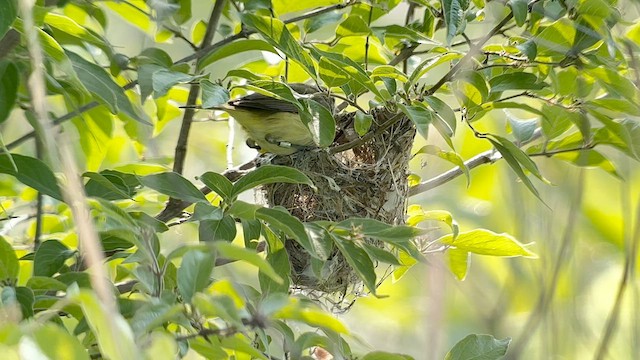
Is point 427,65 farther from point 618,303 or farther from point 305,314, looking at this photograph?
point 305,314

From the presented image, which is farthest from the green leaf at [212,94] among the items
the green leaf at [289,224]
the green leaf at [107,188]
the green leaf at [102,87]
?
the green leaf at [107,188]

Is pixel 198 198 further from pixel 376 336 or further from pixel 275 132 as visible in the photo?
pixel 376 336

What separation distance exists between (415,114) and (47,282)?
88cm

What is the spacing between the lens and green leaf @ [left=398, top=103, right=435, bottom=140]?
201 cm

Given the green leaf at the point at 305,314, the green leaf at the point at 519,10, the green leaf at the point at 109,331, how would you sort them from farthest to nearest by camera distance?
the green leaf at the point at 519,10
the green leaf at the point at 305,314
the green leaf at the point at 109,331

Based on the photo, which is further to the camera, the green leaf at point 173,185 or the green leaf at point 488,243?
the green leaf at point 488,243

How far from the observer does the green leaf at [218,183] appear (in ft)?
6.55

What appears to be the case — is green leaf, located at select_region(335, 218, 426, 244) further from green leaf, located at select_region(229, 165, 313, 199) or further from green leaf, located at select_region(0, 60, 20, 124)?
green leaf, located at select_region(0, 60, 20, 124)

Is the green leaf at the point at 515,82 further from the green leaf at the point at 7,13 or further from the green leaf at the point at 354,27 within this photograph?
the green leaf at the point at 7,13

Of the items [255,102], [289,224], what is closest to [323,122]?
[289,224]

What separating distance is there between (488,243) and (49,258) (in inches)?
46.4

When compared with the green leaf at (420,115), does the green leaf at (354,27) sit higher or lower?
higher

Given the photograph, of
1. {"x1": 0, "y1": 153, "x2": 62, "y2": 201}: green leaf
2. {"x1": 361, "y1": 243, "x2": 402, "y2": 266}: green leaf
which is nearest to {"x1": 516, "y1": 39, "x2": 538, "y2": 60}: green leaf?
{"x1": 361, "y1": 243, "x2": 402, "y2": 266}: green leaf

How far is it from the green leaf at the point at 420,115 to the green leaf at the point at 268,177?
0.92ft
